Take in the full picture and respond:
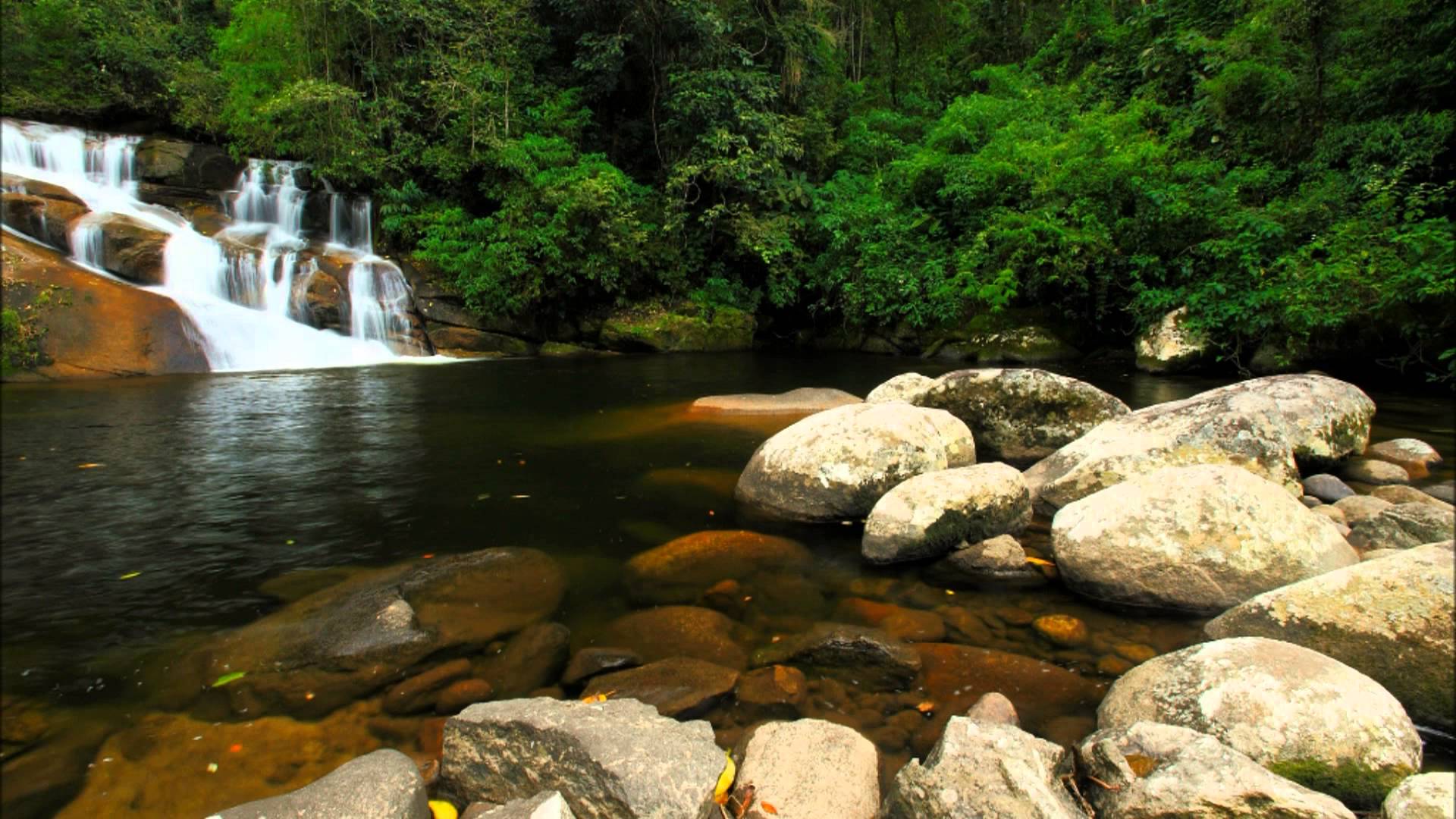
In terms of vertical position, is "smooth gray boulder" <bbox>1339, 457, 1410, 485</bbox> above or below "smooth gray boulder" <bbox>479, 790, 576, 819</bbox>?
above

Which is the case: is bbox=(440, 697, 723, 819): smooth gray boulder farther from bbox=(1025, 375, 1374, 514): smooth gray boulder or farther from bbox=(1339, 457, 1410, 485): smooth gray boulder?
bbox=(1339, 457, 1410, 485): smooth gray boulder

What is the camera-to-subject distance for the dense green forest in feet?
36.2

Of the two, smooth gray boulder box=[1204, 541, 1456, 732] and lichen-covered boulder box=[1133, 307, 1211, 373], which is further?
lichen-covered boulder box=[1133, 307, 1211, 373]

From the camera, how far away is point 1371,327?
30.3ft

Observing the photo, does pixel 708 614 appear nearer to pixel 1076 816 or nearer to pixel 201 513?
pixel 1076 816

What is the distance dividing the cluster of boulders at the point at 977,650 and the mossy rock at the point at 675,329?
11704mm

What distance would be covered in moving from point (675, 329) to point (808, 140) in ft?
21.4

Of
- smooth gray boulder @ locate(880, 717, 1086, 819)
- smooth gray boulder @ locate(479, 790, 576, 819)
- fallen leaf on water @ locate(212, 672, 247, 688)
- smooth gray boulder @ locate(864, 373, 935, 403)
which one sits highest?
smooth gray boulder @ locate(864, 373, 935, 403)

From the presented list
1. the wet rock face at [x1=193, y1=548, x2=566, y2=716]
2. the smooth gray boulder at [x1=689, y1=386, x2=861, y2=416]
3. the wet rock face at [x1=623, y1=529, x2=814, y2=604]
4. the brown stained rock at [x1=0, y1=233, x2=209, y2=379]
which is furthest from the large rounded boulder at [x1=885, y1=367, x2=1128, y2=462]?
the brown stained rock at [x1=0, y1=233, x2=209, y2=379]

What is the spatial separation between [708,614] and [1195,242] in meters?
11.7

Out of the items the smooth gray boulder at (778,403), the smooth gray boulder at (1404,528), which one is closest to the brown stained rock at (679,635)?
the smooth gray boulder at (1404,528)

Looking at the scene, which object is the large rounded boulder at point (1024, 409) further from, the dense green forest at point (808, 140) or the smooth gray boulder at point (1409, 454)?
the dense green forest at point (808, 140)

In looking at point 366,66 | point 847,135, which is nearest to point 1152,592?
point 847,135

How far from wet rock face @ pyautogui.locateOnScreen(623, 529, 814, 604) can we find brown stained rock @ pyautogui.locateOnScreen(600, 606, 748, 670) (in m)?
0.22
